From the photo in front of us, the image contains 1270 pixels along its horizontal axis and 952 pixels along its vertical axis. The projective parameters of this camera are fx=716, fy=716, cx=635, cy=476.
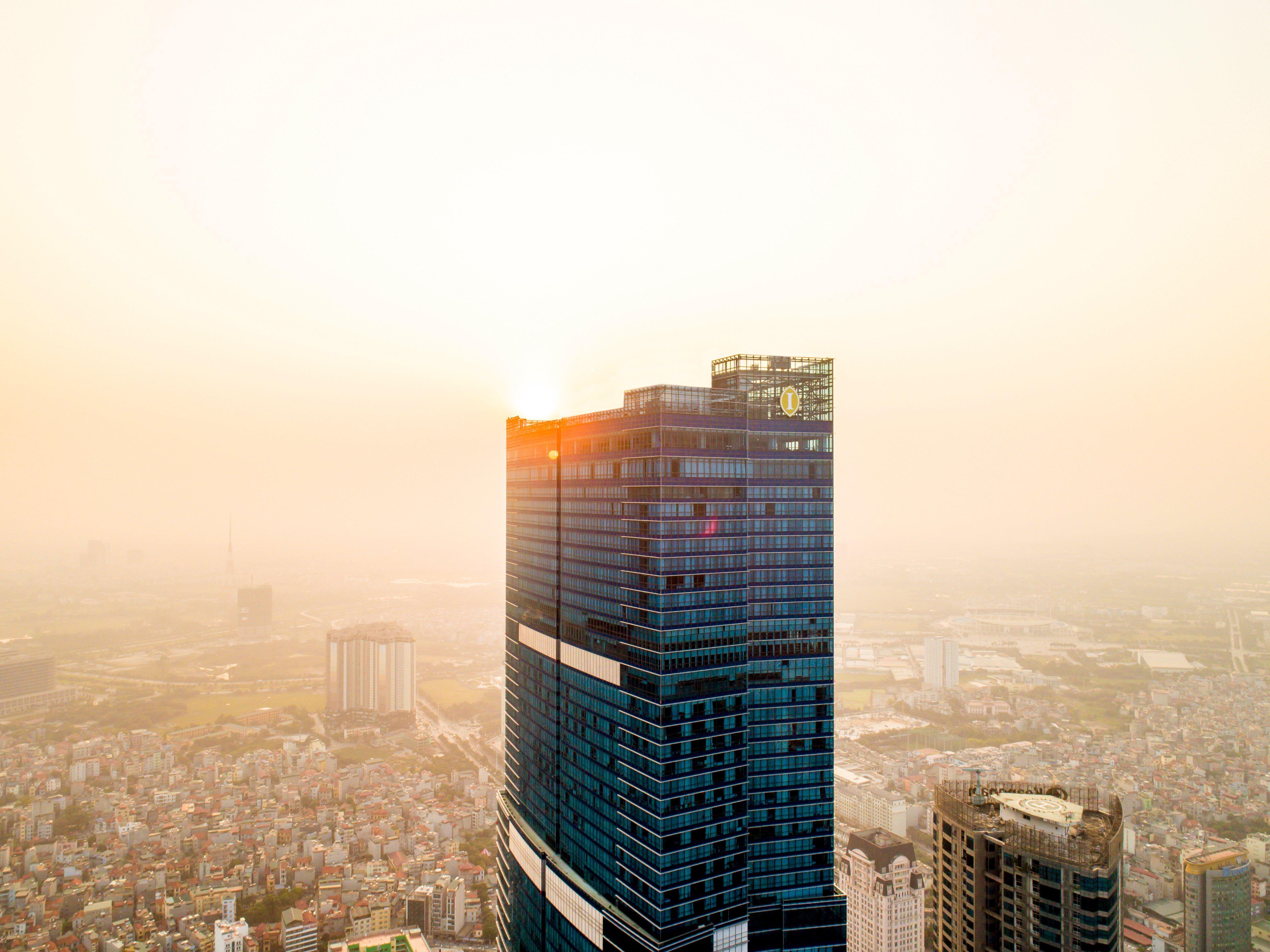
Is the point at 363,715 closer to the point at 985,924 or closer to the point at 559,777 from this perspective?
the point at 559,777

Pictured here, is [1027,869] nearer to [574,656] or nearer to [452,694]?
[574,656]

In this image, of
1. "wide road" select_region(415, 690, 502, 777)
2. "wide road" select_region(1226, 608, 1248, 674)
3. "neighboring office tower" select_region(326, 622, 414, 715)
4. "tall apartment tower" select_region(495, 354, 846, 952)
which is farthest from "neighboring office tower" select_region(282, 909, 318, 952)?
"wide road" select_region(1226, 608, 1248, 674)

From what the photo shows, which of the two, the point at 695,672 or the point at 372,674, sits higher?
the point at 695,672

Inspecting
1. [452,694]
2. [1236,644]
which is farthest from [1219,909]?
[452,694]

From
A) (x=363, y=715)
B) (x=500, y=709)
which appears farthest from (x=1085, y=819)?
(x=363, y=715)

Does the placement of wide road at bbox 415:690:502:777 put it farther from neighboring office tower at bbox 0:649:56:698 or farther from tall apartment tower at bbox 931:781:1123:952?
tall apartment tower at bbox 931:781:1123:952

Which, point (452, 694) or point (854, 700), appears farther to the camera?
point (452, 694)
